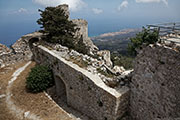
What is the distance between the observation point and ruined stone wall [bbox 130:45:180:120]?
4250 mm

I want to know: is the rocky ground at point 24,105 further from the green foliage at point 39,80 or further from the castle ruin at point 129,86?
the castle ruin at point 129,86

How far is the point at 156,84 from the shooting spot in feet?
16.0

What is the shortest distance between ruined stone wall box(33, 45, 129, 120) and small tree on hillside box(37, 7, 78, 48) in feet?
8.83

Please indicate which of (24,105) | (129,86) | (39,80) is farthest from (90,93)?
(24,105)

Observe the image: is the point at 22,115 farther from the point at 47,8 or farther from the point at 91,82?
the point at 47,8

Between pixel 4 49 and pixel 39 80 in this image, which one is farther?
pixel 4 49

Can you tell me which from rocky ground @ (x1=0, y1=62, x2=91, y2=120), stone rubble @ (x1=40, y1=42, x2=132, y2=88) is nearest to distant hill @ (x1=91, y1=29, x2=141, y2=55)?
stone rubble @ (x1=40, y1=42, x2=132, y2=88)

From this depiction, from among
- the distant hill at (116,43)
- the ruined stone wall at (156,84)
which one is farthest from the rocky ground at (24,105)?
the distant hill at (116,43)

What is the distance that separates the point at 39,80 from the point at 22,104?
1.82m

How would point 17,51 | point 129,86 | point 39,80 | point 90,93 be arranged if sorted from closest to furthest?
point 129,86 < point 90,93 < point 39,80 < point 17,51

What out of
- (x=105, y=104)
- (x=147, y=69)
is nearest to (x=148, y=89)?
(x=147, y=69)

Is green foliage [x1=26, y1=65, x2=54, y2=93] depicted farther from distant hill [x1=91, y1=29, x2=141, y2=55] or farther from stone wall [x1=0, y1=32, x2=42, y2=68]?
distant hill [x1=91, y1=29, x2=141, y2=55]

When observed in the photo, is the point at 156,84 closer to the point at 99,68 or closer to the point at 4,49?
the point at 99,68

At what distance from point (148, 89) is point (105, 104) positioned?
2.16 meters
